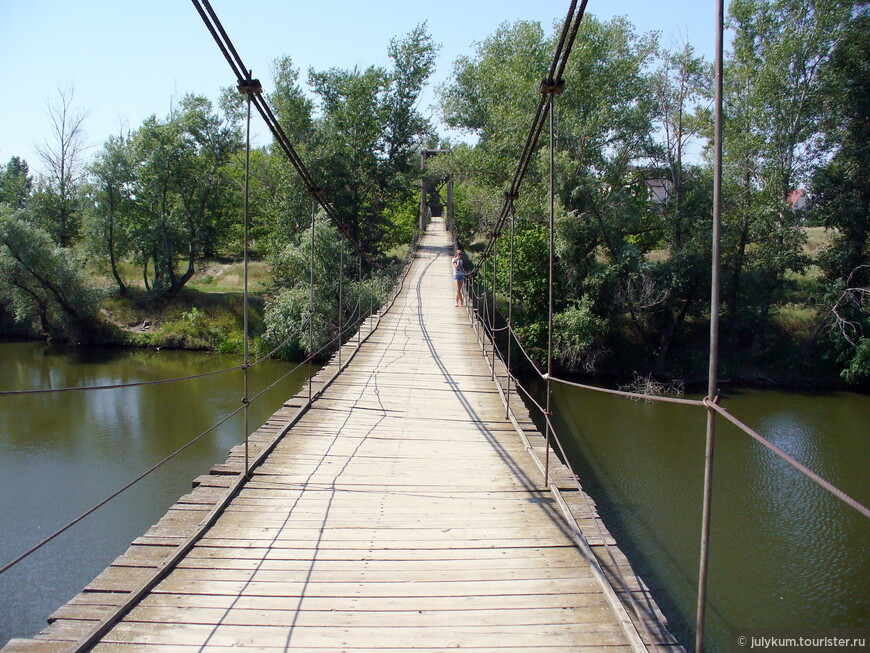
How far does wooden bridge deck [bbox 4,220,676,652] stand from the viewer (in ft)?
6.68

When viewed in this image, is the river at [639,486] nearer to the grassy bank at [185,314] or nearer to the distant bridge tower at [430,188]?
the grassy bank at [185,314]

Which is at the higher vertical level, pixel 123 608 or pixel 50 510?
pixel 123 608

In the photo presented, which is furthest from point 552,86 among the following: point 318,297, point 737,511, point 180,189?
point 180,189

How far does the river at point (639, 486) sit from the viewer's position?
17.4 feet

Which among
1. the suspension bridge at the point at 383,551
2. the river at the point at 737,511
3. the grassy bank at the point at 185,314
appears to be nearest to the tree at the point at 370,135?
the grassy bank at the point at 185,314

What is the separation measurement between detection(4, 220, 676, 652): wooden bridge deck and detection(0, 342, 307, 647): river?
3011 mm

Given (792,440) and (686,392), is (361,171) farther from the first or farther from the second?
(792,440)

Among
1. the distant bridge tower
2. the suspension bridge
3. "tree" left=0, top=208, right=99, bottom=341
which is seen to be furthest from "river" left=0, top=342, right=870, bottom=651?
the distant bridge tower

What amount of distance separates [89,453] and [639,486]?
288 inches

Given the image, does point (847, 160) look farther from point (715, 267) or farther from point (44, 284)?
point (44, 284)

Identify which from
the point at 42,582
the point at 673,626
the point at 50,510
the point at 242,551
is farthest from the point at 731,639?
the point at 50,510

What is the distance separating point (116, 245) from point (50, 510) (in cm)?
1353

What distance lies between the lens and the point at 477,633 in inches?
81.2

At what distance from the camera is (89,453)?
841cm
